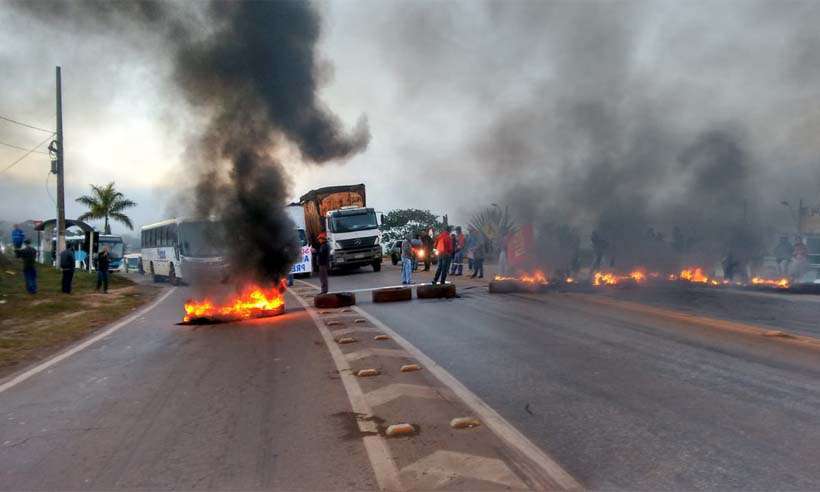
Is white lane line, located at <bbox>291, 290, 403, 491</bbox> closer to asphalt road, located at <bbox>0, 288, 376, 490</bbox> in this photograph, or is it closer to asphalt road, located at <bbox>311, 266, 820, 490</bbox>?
asphalt road, located at <bbox>0, 288, 376, 490</bbox>

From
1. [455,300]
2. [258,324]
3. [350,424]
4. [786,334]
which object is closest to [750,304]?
[786,334]

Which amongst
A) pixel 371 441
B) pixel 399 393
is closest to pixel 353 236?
pixel 399 393

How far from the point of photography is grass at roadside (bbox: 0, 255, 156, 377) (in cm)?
1014

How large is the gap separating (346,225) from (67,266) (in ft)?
39.3

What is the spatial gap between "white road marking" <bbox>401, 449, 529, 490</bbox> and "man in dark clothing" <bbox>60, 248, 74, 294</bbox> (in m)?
18.0

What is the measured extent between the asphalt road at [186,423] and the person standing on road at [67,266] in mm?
11433

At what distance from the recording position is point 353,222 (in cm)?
2814

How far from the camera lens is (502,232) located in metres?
20.1

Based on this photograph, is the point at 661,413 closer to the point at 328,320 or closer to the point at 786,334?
the point at 786,334

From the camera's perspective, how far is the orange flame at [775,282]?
1702cm

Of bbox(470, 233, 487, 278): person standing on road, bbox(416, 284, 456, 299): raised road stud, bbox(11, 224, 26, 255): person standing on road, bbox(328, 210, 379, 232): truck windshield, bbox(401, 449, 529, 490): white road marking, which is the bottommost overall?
bbox(401, 449, 529, 490): white road marking

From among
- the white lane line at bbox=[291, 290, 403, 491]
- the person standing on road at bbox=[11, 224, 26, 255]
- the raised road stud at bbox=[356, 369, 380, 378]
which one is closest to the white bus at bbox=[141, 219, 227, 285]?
the person standing on road at bbox=[11, 224, 26, 255]

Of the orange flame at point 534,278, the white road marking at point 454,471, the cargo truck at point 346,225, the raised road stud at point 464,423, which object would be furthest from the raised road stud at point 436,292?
the cargo truck at point 346,225

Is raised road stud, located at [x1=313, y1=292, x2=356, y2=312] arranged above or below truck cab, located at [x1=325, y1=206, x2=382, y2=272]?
below
